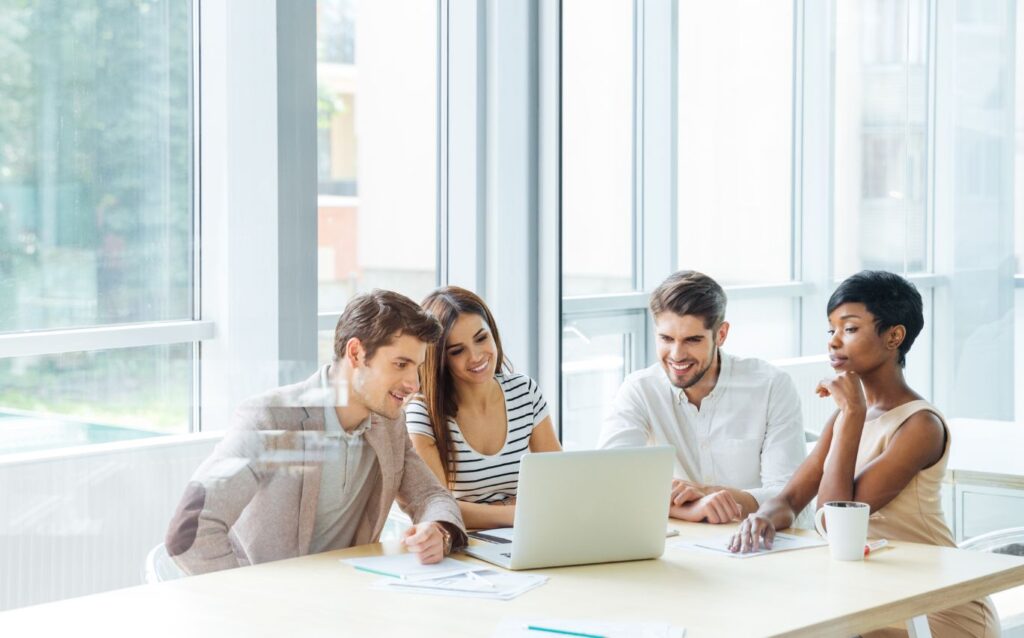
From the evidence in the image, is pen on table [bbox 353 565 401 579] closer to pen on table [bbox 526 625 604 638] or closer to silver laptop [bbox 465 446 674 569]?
silver laptop [bbox 465 446 674 569]

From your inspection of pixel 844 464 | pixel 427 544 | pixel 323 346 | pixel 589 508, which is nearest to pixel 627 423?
pixel 844 464

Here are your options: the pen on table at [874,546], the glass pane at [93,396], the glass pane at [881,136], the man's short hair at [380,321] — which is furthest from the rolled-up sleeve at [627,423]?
the glass pane at [93,396]

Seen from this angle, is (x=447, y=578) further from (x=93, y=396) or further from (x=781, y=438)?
(x=93, y=396)

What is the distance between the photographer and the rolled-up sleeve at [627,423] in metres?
3.14

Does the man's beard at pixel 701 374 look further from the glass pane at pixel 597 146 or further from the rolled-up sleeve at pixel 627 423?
the glass pane at pixel 597 146

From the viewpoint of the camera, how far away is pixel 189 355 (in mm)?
3428

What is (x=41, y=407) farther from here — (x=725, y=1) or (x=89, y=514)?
(x=725, y=1)

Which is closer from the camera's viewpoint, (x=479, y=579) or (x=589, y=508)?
(x=479, y=579)

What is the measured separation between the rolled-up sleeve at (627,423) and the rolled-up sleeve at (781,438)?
0.31m

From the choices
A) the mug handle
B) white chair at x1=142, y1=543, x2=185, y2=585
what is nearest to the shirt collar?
white chair at x1=142, y1=543, x2=185, y2=585

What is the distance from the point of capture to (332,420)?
8.68ft

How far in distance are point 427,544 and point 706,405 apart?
3.48 feet

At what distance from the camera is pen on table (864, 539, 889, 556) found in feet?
8.03

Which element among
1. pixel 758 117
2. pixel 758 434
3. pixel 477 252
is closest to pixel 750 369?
pixel 758 434
